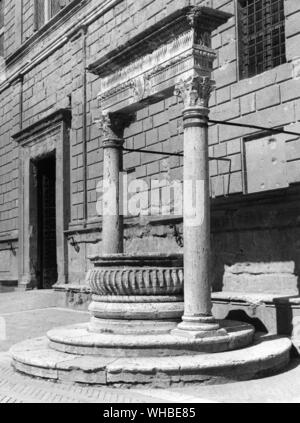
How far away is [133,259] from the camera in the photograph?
762 centimetres

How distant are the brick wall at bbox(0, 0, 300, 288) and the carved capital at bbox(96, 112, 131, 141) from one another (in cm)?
214

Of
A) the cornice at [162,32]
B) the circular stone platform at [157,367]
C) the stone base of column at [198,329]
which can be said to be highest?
the cornice at [162,32]

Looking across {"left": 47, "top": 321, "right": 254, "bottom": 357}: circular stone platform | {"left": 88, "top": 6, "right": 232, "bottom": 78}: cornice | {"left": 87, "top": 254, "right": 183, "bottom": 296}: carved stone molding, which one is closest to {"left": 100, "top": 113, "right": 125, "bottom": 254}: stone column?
{"left": 88, "top": 6, "right": 232, "bottom": 78}: cornice

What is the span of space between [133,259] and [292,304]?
95.4 inches

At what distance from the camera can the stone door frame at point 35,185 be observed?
16328 mm

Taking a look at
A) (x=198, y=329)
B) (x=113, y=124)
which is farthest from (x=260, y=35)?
(x=198, y=329)

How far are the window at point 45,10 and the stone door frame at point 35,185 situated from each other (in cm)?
359

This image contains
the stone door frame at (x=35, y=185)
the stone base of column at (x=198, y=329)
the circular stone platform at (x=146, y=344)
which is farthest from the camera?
the stone door frame at (x=35, y=185)

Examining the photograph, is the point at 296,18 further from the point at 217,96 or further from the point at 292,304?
the point at 292,304

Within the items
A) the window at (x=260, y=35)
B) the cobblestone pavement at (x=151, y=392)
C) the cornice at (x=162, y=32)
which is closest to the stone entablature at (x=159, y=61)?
the cornice at (x=162, y=32)

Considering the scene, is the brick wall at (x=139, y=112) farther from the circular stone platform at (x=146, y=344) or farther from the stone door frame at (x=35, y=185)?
the circular stone platform at (x=146, y=344)

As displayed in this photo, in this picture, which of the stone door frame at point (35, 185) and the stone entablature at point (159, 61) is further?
the stone door frame at point (35, 185)
